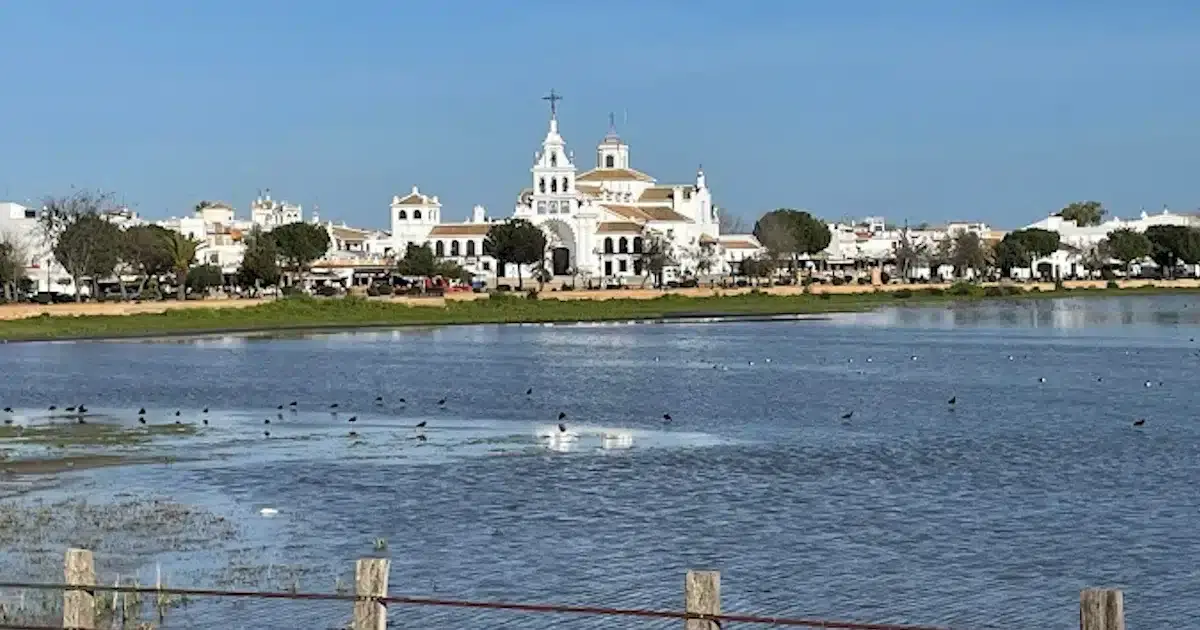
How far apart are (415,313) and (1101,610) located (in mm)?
110731

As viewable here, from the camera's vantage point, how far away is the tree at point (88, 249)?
139750 millimetres

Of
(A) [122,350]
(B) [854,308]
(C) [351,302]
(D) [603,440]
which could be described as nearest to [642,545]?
(D) [603,440]

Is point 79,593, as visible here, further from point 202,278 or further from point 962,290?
point 962,290

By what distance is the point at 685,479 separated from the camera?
34.8 m

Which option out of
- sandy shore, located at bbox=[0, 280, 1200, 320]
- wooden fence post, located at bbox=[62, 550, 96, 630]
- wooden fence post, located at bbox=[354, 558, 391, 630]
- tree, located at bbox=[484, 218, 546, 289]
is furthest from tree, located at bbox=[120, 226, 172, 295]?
wooden fence post, located at bbox=[354, 558, 391, 630]

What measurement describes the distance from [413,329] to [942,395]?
5805cm

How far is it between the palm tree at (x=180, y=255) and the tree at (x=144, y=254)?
0.39m

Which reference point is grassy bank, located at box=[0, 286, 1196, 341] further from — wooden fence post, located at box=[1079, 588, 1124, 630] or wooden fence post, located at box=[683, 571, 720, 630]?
wooden fence post, located at box=[1079, 588, 1124, 630]

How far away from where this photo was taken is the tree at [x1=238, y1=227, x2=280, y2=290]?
15688 centimetres

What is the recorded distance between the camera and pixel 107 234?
475 feet

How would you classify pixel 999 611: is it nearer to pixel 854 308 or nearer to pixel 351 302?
pixel 351 302

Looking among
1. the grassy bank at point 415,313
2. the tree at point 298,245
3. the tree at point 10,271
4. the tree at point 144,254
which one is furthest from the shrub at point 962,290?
the tree at point 10,271

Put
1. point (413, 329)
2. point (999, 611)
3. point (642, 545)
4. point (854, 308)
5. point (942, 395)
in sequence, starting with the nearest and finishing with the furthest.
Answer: point (999, 611) → point (642, 545) → point (942, 395) → point (413, 329) → point (854, 308)

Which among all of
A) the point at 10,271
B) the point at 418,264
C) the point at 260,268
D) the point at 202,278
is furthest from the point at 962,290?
the point at 10,271
